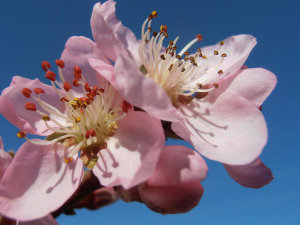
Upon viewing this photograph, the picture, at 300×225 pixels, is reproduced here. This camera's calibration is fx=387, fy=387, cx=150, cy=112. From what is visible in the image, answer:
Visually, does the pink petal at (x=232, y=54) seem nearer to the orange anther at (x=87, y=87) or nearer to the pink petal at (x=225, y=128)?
the pink petal at (x=225, y=128)

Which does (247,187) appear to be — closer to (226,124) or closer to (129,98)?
(226,124)

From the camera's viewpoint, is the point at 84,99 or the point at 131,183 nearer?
the point at 131,183

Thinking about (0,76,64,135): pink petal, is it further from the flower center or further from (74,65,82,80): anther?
(74,65,82,80): anther

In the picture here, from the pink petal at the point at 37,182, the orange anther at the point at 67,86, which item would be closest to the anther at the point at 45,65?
the orange anther at the point at 67,86

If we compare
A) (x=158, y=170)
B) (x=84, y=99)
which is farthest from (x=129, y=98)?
(x=84, y=99)

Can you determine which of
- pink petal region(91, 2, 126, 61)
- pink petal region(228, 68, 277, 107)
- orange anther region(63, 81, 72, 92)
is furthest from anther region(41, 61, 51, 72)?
pink petal region(228, 68, 277, 107)
